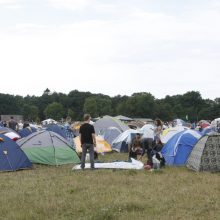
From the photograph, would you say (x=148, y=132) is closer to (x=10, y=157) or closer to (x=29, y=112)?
(x=10, y=157)

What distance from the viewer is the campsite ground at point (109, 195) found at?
789 cm

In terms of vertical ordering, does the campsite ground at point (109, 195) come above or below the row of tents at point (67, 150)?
below

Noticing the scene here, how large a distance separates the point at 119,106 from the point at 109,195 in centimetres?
11031

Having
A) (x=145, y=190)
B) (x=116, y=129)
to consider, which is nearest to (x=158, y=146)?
(x=145, y=190)

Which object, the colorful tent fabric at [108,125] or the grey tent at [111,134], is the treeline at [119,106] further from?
the grey tent at [111,134]

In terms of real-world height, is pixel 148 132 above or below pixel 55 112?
below

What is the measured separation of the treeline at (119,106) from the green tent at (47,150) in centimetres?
9298

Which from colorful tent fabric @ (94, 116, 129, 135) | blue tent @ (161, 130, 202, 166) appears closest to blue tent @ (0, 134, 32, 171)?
blue tent @ (161, 130, 202, 166)

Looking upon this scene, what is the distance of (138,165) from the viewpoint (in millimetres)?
14430

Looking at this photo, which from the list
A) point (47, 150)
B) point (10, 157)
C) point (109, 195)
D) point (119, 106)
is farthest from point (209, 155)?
point (119, 106)

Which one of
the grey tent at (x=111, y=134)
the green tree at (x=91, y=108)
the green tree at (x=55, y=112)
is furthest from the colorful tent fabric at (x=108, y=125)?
the green tree at (x=55, y=112)

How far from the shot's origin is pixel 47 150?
639 inches

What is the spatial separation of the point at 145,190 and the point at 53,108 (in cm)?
11491

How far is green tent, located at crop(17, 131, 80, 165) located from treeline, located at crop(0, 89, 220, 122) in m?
93.0
